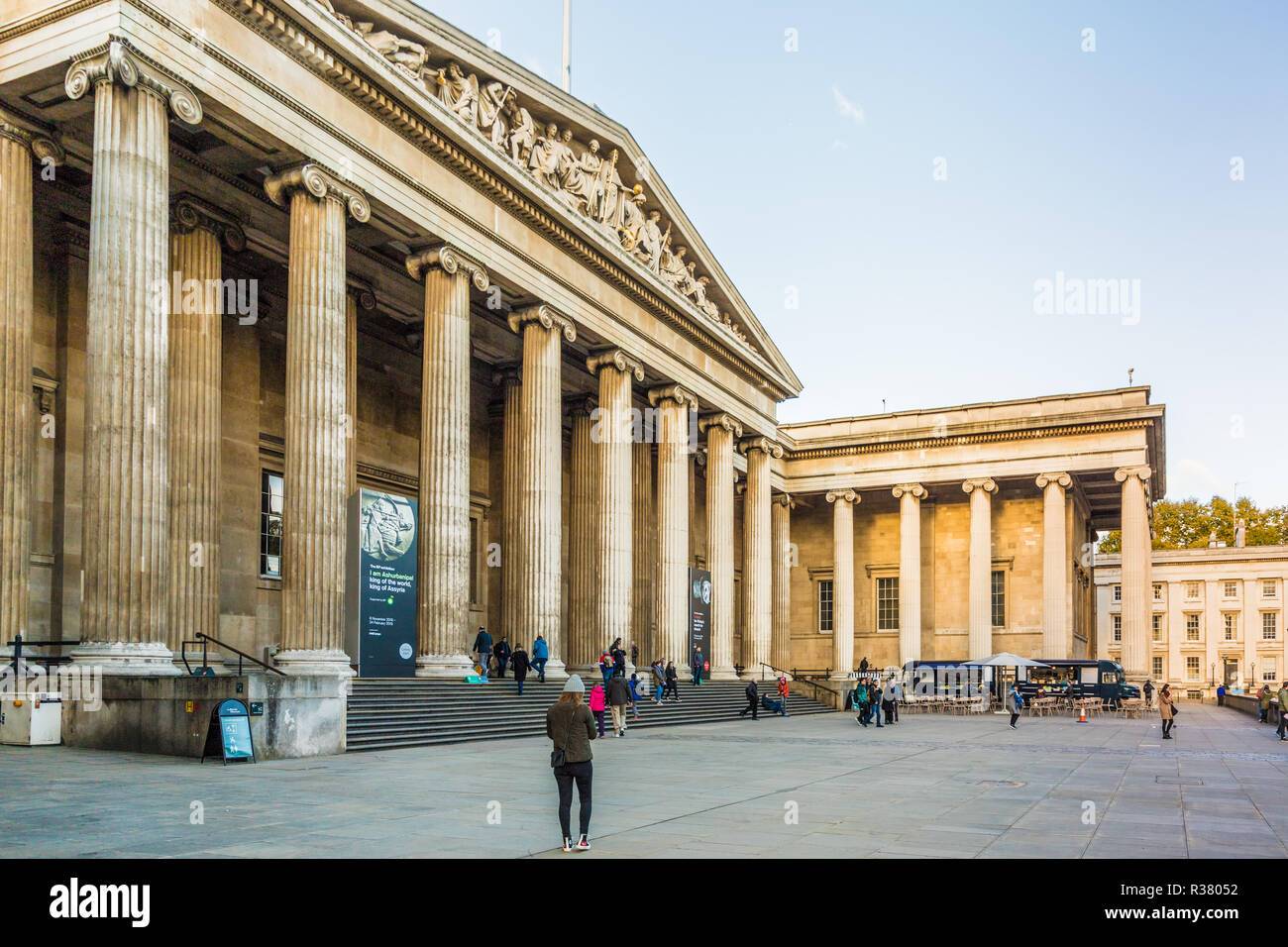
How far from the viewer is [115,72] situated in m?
19.0

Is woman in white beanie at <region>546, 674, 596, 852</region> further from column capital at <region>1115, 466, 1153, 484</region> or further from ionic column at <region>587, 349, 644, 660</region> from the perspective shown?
column capital at <region>1115, 466, 1153, 484</region>

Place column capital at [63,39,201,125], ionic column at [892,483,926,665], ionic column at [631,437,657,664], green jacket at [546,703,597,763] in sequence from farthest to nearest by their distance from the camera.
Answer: ionic column at [892,483,926,665] < ionic column at [631,437,657,664] < column capital at [63,39,201,125] < green jacket at [546,703,597,763]

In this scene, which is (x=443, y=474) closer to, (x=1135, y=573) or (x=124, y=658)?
(x=124, y=658)

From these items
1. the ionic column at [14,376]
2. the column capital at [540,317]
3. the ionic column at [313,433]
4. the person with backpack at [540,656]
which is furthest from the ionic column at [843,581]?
the ionic column at [14,376]

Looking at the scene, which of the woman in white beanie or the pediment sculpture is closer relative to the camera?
the woman in white beanie

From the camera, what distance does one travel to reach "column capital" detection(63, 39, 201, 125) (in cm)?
1900

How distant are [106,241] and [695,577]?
83.1 ft

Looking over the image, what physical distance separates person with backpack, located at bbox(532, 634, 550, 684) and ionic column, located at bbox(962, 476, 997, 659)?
96.6 feet

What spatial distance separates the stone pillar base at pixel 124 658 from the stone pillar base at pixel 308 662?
130 inches

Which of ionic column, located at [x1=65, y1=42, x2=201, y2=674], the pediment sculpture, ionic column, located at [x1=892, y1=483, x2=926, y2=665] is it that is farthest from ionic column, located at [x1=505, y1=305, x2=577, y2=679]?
ionic column, located at [x1=892, y1=483, x2=926, y2=665]

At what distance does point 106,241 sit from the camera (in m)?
19.1

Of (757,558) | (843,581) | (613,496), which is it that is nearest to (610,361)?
(613,496)
